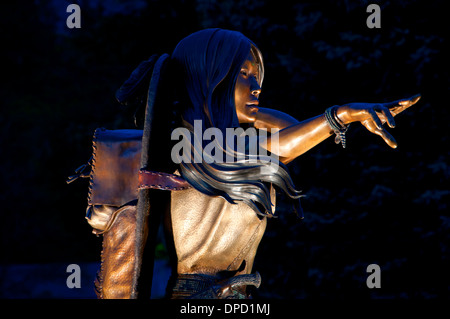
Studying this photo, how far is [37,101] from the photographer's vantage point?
12.9m

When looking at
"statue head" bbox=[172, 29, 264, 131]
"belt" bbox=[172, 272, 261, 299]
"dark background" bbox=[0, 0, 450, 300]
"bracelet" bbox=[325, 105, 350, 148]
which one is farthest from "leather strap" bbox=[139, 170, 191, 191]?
"dark background" bbox=[0, 0, 450, 300]

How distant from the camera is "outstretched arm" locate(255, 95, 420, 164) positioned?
285 centimetres

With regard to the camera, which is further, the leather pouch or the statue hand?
the leather pouch

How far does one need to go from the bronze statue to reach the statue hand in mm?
32

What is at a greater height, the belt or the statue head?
the statue head

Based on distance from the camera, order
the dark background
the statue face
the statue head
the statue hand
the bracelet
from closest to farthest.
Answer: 1. the statue hand
2. the bracelet
3. the statue head
4. the statue face
5. the dark background

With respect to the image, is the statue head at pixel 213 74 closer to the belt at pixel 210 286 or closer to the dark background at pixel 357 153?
the belt at pixel 210 286

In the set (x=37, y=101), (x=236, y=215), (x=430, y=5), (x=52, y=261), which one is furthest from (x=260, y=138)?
(x=37, y=101)

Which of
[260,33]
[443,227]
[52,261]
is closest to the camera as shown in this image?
[443,227]

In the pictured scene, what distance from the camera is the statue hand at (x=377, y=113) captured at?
112 inches

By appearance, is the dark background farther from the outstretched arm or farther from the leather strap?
the leather strap

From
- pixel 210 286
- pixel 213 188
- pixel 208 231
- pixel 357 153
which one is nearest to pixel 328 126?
pixel 213 188

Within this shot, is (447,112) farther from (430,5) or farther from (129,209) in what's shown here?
(129,209)

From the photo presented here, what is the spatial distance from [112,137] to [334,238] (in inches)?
206
